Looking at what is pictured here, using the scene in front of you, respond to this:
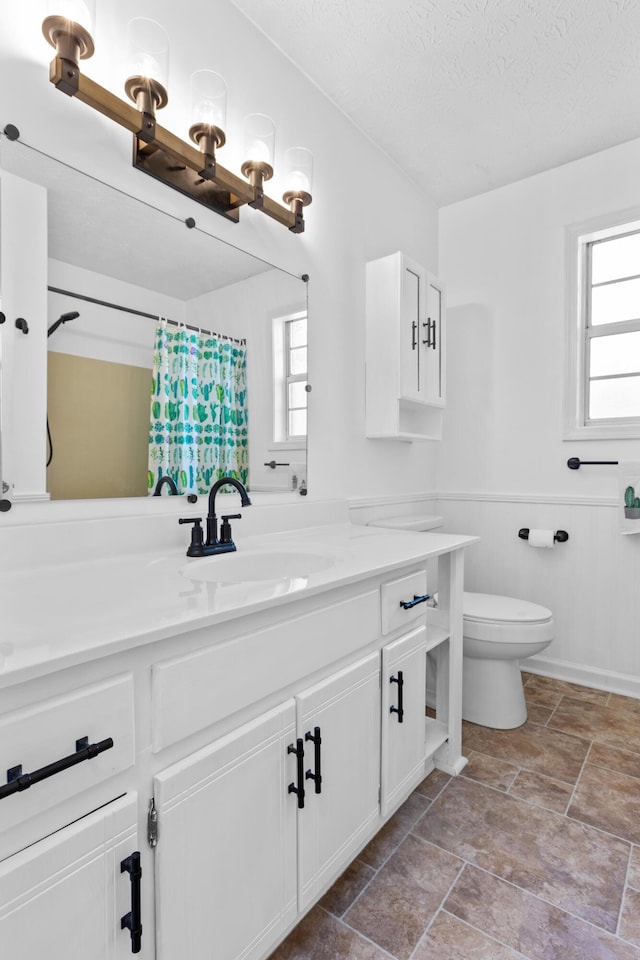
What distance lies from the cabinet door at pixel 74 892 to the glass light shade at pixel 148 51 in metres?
1.55

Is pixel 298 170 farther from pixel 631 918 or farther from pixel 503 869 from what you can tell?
pixel 631 918

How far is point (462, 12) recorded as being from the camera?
1638mm

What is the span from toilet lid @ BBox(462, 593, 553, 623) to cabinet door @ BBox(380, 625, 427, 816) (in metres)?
0.56

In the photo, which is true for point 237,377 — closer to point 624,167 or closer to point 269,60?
point 269,60

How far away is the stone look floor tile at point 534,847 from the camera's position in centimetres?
123

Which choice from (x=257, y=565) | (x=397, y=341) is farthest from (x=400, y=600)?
(x=397, y=341)

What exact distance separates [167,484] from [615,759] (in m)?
1.84

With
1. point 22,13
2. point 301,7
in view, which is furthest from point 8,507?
point 301,7

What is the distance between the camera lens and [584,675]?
242cm

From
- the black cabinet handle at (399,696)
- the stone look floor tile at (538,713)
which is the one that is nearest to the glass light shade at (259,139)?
the black cabinet handle at (399,696)

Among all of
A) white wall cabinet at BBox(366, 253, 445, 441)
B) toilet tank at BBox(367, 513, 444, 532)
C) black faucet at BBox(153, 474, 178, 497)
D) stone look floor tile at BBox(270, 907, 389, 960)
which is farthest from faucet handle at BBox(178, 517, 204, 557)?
white wall cabinet at BBox(366, 253, 445, 441)

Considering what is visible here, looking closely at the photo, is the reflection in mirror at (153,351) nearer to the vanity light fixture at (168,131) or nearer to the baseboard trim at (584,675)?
the vanity light fixture at (168,131)

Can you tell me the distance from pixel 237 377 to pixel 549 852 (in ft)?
5.33

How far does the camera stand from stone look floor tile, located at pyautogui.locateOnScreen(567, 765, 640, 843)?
1468 millimetres
